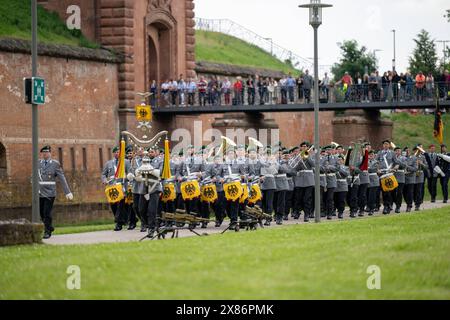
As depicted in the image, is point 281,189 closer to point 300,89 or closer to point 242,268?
point 242,268

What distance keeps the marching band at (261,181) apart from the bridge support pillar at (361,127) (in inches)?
740

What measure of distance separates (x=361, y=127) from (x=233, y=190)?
3020 centimetres

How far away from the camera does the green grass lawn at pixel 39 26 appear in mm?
49562

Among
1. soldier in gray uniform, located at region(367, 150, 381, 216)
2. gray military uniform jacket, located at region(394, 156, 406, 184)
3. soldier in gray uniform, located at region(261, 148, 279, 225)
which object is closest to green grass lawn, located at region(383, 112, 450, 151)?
gray military uniform jacket, located at region(394, 156, 406, 184)

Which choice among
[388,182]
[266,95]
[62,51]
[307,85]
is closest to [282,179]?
[388,182]

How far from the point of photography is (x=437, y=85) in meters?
52.6

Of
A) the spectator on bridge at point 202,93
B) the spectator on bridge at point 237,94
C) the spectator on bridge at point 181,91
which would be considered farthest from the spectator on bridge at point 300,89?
the spectator on bridge at point 181,91

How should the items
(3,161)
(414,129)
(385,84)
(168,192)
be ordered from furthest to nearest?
(414,129) < (385,84) < (3,161) < (168,192)

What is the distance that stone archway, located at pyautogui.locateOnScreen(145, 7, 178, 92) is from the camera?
58875mm

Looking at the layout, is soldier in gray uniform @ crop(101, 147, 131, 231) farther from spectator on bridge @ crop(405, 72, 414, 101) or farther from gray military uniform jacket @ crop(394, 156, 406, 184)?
spectator on bridge @ crop(405, 72, 414, 101)

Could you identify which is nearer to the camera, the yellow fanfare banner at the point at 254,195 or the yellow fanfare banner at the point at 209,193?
the yellow fanfare banner at the point at 209,193

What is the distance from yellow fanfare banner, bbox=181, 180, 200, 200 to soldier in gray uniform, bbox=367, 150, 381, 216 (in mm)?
7843

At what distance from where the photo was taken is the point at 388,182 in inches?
1515

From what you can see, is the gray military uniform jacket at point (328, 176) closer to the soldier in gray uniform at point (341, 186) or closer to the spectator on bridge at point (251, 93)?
the soldier in gray uniform at point (341, 186)
